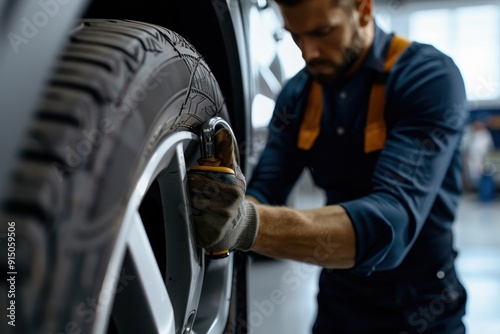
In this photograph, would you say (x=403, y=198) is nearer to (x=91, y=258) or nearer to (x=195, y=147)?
(x=195, y=147)

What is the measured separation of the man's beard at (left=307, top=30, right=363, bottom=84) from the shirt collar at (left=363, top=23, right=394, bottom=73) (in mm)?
32

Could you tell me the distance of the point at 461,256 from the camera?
3320 millimetres

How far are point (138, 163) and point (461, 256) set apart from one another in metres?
3.30

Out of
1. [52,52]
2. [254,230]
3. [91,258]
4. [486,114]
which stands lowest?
[486,114]

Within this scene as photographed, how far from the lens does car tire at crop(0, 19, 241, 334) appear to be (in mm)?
325

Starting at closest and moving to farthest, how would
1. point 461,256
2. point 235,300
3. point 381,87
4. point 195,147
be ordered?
1. point 195,147
2. point 235,300
3. point 381,87
4. point 461,256

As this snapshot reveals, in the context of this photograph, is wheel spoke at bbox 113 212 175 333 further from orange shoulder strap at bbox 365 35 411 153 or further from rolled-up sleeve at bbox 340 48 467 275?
orange shoulder strap at bbox 365 35 411 153

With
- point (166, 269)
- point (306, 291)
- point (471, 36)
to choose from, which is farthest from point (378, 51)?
point (471, 36)

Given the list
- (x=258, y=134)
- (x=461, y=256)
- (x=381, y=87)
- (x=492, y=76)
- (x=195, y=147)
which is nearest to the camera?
(x=195, y=147)

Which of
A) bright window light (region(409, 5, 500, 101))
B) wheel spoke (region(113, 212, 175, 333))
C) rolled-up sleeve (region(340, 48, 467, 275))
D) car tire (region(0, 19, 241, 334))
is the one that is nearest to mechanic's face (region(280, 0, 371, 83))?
rolled-up sleeve (region(340, 48, 467, 275))

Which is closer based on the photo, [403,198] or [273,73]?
[403,198]

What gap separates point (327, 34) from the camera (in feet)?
3.67

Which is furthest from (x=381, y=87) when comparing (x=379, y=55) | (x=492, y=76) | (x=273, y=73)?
(x=492, y=76)

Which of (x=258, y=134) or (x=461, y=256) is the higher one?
(x=258, y=134)
